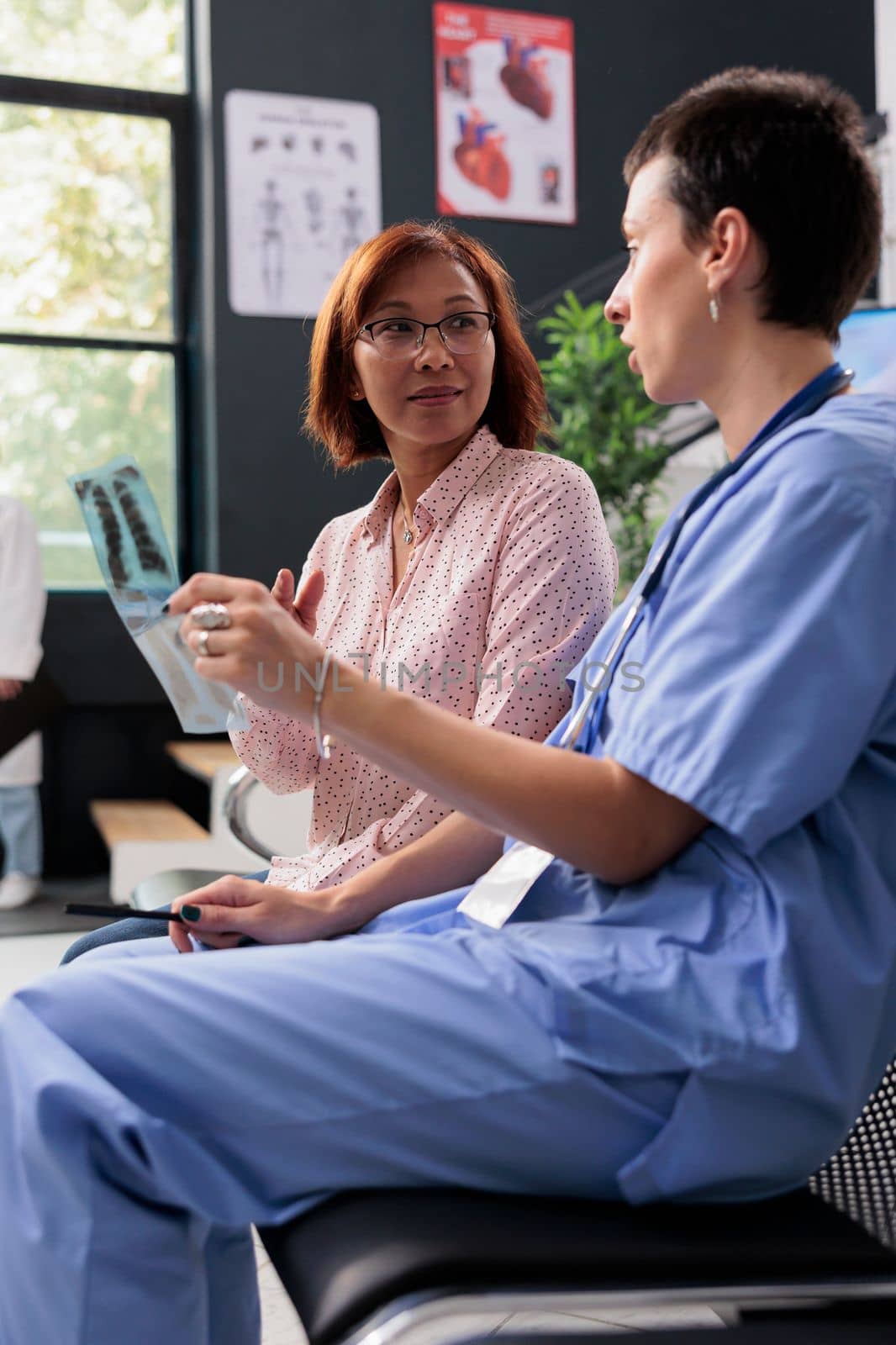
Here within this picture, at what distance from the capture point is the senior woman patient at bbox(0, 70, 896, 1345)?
859 millimetres


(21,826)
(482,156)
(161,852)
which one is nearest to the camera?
(161,852)

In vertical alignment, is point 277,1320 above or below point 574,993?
below

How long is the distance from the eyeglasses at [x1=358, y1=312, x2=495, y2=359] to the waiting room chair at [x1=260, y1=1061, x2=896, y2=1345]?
0.98 meters

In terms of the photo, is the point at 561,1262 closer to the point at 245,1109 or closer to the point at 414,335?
the point at 245,1109

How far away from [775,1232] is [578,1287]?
0.16 m

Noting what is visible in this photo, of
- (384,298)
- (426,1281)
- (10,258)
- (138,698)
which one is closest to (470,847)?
(426,1281)

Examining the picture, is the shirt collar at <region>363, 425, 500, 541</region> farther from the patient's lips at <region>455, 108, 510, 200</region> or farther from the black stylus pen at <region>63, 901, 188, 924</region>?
the patient's lips at <region>455, 108, 510, 200</region>

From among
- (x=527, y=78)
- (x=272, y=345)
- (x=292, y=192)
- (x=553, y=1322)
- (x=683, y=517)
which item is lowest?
(x=553, y=1322)

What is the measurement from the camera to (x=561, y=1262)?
82 cm

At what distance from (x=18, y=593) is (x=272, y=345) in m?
1.42

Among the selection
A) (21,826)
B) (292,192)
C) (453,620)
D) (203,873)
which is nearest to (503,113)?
(292,192)

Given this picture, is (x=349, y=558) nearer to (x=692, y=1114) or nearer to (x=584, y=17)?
(x=692, y=1114)

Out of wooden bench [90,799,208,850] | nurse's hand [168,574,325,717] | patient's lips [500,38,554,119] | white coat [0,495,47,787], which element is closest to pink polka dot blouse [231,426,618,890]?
nurse's hand [168,574,325,717]

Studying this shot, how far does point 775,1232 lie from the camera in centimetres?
90
